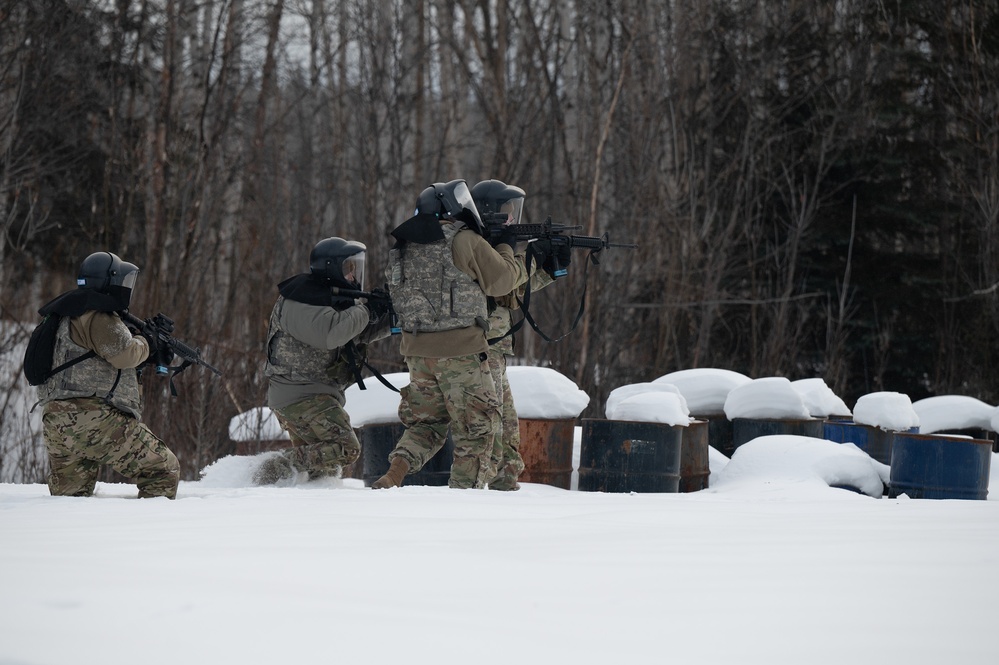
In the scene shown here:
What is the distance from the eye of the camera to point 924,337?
1638cm

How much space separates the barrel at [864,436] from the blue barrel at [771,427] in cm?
59

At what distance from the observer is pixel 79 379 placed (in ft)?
17.9

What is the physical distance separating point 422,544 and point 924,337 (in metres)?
14.9

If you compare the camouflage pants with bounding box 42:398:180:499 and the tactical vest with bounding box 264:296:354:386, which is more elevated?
the tactical vest with bounding box 264:296:354:386

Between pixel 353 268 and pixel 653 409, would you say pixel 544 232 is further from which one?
pixel 653 409

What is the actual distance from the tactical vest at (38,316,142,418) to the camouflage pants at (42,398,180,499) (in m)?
0.05

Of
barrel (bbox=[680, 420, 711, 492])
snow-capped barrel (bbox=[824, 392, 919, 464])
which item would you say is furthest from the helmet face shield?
snow-capped barrel (bbox=[824, 392, 919, 464])

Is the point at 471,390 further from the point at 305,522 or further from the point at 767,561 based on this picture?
the point at 767,561

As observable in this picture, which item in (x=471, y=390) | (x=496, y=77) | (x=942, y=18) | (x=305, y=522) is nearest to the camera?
(x=305, y=522)

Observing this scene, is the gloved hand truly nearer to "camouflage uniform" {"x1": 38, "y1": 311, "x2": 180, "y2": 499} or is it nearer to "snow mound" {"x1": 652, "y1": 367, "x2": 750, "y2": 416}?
"camouflage uniform" {"x1": 38, "y1": 311, "x2": 180, "y2": 499}

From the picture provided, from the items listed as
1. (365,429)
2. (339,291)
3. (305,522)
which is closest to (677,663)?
(305,522)

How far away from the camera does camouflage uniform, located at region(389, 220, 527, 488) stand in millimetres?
5656

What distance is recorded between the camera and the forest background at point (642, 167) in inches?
505

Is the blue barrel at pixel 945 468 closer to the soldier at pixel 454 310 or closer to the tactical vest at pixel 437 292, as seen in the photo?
the soldier at pixel 454 310
